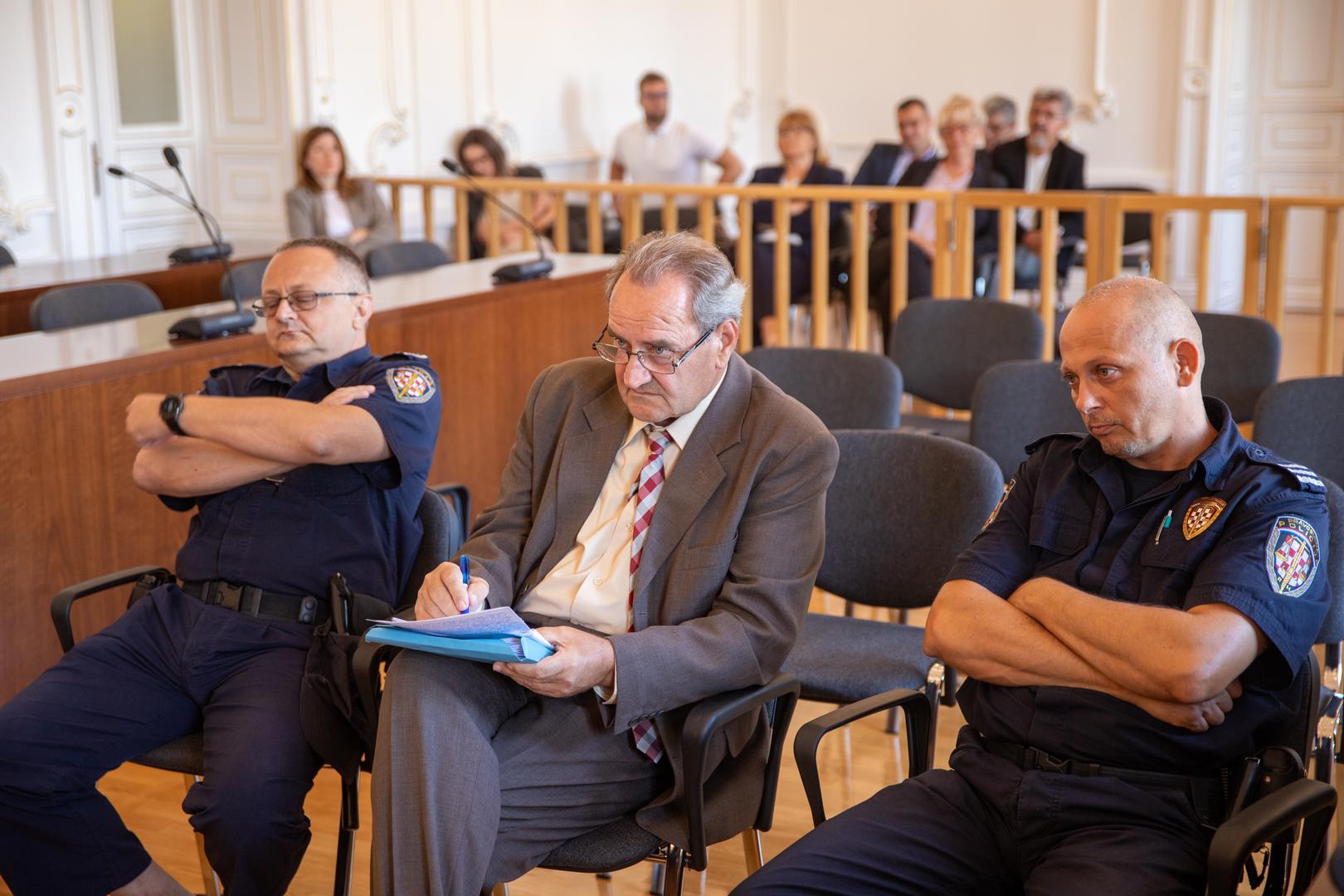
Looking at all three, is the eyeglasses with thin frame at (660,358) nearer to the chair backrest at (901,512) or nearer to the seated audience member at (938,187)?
the chair backrest at (901,512)

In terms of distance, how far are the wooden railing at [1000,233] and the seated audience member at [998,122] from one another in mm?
2279

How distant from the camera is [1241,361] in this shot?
369cm

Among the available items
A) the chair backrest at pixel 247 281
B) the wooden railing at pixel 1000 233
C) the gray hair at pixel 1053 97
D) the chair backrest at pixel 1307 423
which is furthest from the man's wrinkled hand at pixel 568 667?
the gray hair at pixel 1053 97


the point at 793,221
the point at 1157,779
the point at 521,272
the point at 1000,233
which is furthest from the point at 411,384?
the point at 793,221

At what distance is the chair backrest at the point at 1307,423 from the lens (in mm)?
2975

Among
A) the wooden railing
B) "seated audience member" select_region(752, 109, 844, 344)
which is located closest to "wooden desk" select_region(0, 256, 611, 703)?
the wooden railing

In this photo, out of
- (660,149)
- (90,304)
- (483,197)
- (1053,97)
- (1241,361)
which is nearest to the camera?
(1241,361)

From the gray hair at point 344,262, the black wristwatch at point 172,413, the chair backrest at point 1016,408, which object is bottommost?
the chair backrest at point 1016,408

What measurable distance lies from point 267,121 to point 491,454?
3.67m

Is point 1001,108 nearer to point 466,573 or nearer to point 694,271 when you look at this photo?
point 694,271

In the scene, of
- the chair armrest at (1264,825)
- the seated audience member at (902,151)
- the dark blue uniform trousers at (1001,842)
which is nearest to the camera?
the chair armrest at (1264,825)

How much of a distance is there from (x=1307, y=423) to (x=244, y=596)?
2163 mm

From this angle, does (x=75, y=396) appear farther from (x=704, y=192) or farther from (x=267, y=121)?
(x=267, y=121)

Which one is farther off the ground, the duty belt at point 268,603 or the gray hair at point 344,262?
the gray hair at point 344,262
